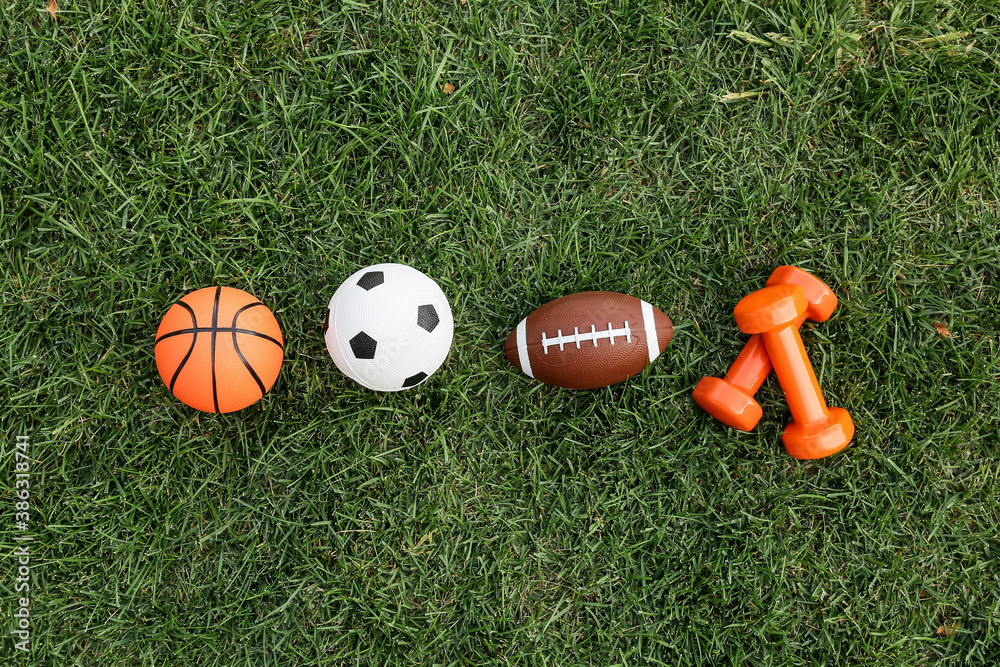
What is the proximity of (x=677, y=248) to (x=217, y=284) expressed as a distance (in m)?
2.43

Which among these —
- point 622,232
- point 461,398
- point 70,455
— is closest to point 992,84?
point 622,232

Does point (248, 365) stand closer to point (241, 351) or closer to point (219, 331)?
point (241, 351)

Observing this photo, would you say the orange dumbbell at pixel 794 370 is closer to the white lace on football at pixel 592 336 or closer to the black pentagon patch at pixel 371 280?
the white lace on football at pixel 592 336

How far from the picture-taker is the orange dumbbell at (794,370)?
2861mm

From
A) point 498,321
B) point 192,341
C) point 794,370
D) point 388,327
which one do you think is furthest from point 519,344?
point 192,341

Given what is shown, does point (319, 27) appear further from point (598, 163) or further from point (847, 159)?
point (847, 159)

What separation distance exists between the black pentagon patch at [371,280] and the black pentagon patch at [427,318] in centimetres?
22

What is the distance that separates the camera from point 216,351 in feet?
8.73

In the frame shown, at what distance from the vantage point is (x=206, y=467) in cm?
315

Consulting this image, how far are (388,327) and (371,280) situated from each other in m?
0.25

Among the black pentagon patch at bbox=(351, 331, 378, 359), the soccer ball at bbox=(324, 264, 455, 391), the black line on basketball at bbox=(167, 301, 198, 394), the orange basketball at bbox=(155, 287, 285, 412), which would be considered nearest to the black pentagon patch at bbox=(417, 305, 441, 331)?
the soccer ball at bbox=(324, 264, 455, 391)

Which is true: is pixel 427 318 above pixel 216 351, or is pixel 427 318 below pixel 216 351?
above

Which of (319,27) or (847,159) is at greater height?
(319,27)

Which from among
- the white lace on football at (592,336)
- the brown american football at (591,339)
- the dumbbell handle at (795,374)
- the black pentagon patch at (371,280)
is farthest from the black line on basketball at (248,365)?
the dumbbell handle at (795,374)
